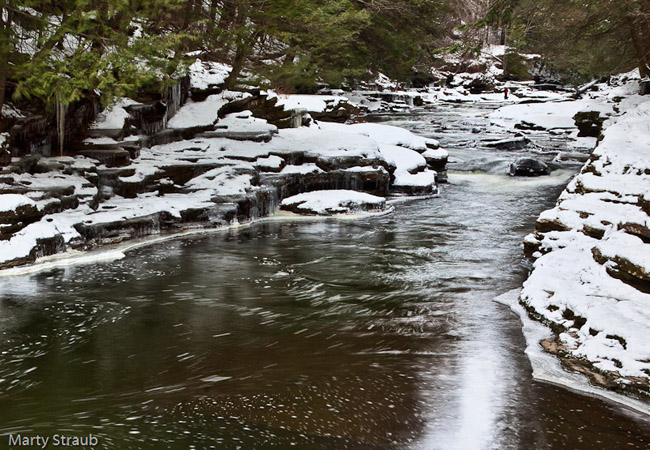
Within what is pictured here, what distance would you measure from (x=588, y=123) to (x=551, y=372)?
25.2 metres

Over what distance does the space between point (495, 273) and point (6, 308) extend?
6.92m

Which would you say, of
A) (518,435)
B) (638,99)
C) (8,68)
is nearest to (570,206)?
(518,435)

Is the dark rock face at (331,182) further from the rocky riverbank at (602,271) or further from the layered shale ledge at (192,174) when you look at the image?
the rocky riverbank at (602,271)

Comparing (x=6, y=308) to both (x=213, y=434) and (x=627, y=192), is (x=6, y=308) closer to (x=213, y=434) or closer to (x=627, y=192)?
(x=213, y=434)

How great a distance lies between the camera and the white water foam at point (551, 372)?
568 centimetres

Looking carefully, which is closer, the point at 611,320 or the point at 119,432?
the point at 119,432

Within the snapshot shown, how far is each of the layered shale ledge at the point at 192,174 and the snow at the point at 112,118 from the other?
0.03 meters

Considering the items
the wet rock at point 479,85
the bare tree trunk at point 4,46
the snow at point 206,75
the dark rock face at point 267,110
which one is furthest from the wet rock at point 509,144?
the wet rock at point 479,85

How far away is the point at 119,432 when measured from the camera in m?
5.01

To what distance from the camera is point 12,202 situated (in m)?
9.73

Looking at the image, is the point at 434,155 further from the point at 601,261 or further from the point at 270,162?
the point at 601,261

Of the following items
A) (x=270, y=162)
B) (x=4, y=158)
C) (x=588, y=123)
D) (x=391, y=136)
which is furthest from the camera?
(x=588, y=123)

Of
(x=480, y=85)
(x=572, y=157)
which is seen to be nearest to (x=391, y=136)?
(x=572, y=157)

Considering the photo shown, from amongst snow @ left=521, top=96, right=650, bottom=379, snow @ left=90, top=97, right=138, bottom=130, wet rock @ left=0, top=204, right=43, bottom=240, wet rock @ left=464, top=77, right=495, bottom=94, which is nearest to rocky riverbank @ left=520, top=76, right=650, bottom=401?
snow @ left=521, top=96, right=650, bottom=379
